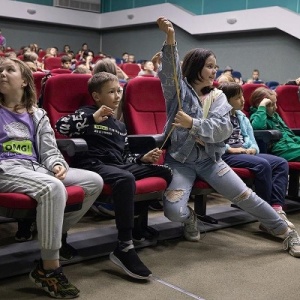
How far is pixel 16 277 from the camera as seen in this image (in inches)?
70.9

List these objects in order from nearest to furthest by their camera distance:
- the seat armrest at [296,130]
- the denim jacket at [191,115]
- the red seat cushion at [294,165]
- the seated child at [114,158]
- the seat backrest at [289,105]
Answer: the seated child at [114,158] → the denim jacket at [191,115] → the red seat cushion at [294,165] → the seat armrest at [296,130] → the seat backrest at [289,105]

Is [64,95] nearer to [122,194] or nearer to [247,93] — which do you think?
[122,194]

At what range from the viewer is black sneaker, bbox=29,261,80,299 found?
162cm

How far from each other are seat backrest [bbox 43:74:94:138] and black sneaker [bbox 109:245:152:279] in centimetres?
66

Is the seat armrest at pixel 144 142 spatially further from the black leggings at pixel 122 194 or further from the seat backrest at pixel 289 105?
the seat backrest at pixel 289 105

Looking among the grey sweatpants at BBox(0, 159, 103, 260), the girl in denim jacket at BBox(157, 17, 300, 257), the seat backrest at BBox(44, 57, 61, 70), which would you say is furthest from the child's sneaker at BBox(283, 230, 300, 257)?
the seat backrest at BBox(44, 57, 61, 70)

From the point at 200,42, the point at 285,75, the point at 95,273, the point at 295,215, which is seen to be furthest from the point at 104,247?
the point at 200,42

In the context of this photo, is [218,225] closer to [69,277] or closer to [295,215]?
[295,215]

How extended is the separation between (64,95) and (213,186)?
0.84 metres

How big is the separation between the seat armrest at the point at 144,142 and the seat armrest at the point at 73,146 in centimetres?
35

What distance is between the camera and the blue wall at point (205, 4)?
9078 millimetres

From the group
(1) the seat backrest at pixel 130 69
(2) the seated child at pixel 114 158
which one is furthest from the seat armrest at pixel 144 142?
(1) the seat backrest at pixel 130 69

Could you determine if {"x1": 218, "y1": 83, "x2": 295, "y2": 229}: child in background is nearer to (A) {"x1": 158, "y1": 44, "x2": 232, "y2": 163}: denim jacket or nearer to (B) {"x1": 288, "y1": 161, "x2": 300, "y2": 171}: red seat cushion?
(B) {"x1": 288, "y1": 161, "x2": 300, "y2": 171}: red seat cushion

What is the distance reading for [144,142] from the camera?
2236mm
